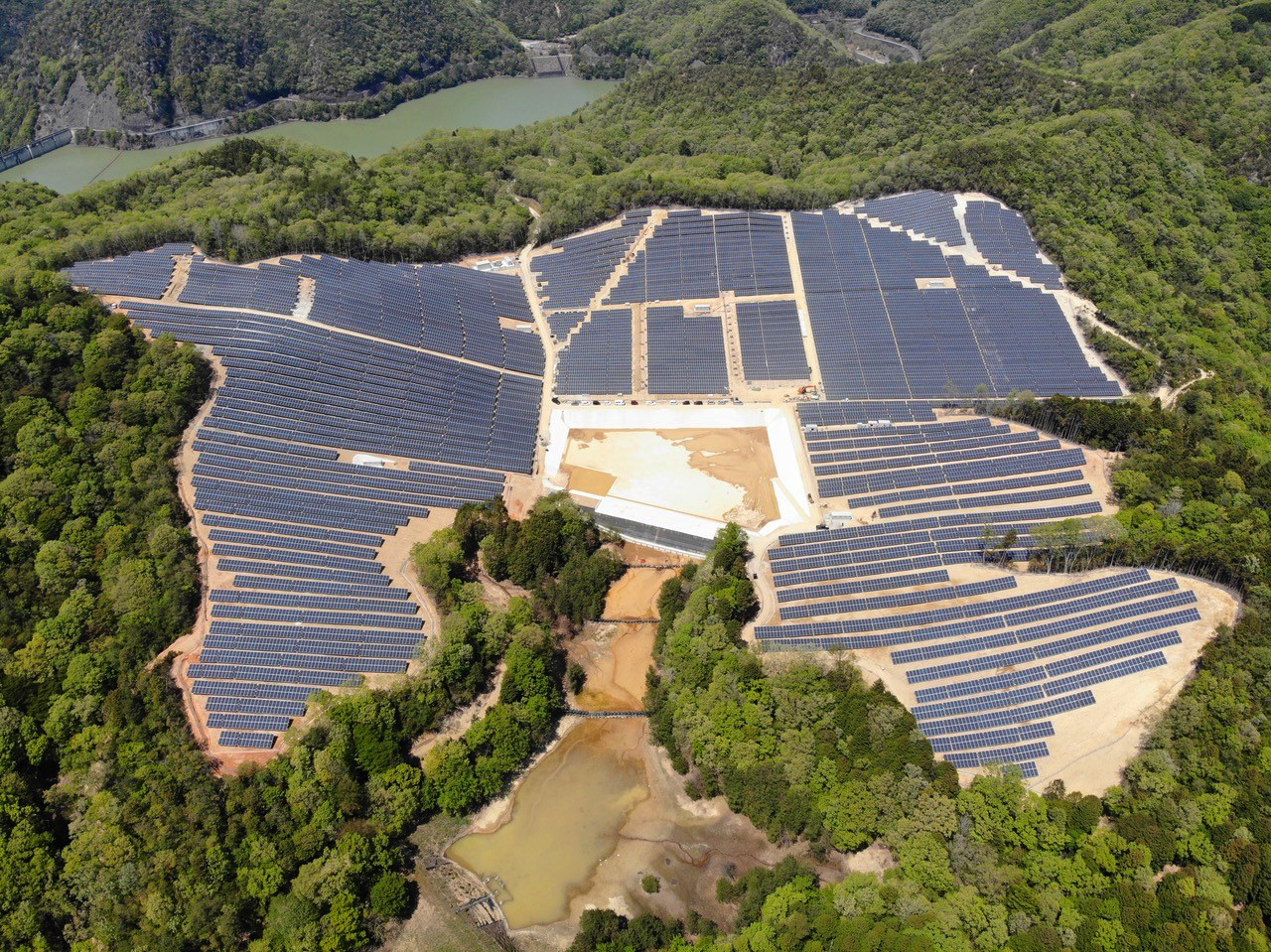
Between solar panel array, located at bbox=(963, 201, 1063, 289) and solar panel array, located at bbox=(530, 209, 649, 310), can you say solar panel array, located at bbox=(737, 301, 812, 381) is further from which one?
solar panel array, located at bbox=(963, 201, 1063, 289)

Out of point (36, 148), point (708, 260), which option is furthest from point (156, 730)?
point (36, 148)

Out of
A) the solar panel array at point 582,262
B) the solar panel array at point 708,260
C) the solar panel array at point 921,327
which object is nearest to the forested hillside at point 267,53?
the solar panel array at point 708,260

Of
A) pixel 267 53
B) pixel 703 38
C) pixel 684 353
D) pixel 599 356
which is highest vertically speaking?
pixel 703 38

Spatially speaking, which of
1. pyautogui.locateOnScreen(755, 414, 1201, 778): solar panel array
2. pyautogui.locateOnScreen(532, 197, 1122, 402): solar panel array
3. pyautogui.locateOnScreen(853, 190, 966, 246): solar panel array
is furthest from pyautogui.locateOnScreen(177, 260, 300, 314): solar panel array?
pyautogui.locateOnScreen(853, 190, 966, 246): solar panel array

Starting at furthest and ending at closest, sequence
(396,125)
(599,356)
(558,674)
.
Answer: (396,125)
(599,356)
(558,674)

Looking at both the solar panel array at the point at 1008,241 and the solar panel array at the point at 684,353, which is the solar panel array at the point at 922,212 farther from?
the solar panel array at the point at 684,353

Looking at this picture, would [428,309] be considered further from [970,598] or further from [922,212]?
[970,598]
